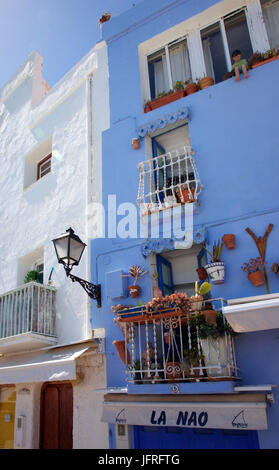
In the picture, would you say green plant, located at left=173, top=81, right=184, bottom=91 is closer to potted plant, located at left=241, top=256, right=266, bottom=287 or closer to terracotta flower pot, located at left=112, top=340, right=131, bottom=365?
potted plant, located at left=241, top=256, right=266, bottom=287

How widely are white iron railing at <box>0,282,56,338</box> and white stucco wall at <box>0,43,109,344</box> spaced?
9.0 inches

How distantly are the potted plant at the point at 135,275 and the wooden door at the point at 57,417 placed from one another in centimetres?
261

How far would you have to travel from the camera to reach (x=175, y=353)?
6.67m

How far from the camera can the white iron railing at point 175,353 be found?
5871mm

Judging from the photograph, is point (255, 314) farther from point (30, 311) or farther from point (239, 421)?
point (30, 311)

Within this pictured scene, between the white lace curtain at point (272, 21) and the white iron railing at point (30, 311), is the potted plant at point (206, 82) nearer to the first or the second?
the white lace curtain at point (272, 21)

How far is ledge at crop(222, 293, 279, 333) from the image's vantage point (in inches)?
203

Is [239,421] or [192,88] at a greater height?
[192,88]

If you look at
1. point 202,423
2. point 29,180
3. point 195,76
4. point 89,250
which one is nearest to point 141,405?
point 202,423

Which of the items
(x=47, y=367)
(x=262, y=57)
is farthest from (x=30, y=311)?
(x=262, y=57)

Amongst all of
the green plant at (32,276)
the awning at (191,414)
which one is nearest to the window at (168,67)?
the green plant at (32,276)

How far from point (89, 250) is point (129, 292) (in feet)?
4.96

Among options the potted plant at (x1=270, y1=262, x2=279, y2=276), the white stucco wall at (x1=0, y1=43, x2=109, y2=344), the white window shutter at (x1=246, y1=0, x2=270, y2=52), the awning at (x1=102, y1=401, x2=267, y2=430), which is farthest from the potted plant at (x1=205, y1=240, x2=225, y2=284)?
the white window shutter at (x1=246, y1=0, x2=270, y2=52)

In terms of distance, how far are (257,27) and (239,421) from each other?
733 centimetres
